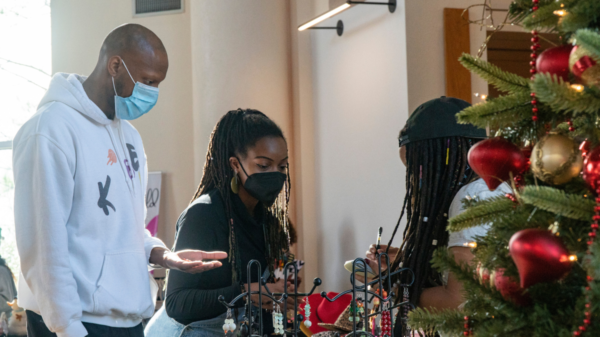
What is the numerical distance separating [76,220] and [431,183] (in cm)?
96

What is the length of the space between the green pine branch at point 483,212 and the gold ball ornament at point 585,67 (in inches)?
8.1

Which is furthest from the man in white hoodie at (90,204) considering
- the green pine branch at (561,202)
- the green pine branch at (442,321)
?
the green pine branch at (561,202)

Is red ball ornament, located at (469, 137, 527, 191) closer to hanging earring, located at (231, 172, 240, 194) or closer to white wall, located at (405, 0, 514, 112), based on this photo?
hanging earring, located at (231, 172, 240, 194)

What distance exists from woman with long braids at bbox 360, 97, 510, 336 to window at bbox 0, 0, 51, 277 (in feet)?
13.5

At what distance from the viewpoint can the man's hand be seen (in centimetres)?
158

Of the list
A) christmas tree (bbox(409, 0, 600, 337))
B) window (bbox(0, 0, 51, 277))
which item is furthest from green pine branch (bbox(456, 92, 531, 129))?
window (bbox(0, 0, 51, 277))

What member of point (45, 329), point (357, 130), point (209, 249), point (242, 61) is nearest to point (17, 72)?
point (242, 61)

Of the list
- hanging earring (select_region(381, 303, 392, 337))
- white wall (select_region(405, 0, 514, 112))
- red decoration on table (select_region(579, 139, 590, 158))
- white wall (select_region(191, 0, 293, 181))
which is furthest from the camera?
white wall (select_region(191, 0, 293, 181))

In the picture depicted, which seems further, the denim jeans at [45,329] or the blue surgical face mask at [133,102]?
the blue surgical face mask at [133,102]

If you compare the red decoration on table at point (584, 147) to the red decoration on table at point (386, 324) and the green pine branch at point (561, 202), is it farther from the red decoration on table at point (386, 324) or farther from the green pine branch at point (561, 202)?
the red decoration on table at point (386, 324)

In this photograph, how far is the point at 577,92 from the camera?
688 millimetres

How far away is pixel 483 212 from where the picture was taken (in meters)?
0.83

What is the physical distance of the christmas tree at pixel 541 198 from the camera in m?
0.68

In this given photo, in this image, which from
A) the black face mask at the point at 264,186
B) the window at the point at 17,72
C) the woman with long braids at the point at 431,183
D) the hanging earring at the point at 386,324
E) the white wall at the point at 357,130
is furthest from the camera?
the window at the point at 17,72
